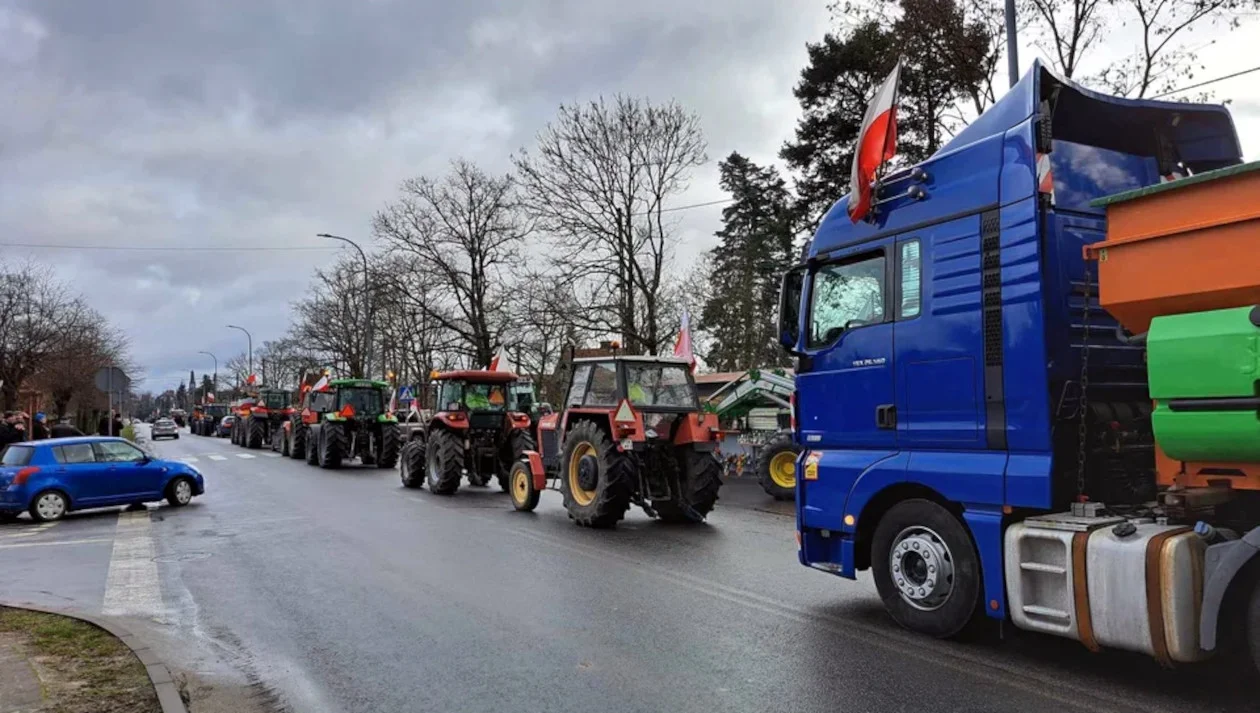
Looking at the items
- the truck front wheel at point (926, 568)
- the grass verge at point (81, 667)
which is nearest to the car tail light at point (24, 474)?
the grass verge at point (81, 667)

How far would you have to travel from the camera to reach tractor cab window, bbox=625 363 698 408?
1260 cm

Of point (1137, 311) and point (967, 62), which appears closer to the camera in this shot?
point (1137, 311)

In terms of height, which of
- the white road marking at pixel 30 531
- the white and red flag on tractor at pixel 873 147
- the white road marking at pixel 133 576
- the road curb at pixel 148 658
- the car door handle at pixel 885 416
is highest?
the white and red flag on tractor at pixel 873 147

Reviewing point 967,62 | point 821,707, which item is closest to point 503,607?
point 821,707

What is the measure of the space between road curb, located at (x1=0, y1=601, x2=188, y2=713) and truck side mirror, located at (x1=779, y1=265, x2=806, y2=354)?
502 centimetres

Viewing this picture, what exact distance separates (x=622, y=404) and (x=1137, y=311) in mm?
7794

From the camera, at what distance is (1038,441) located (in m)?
5.41

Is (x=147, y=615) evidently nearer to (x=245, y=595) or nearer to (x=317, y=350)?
(x=245, y=595)

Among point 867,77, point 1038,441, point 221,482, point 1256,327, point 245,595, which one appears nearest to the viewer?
point 1256,327

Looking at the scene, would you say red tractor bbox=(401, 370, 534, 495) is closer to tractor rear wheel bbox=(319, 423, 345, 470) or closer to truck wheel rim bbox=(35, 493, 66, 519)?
truck wheel rim bbox=(35, 493, 66, 519)

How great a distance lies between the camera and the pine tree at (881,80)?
2086 cm

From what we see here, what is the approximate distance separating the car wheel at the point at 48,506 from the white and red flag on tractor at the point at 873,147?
45.8 feet

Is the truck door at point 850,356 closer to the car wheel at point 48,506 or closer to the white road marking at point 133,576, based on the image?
the white road marking at point 133,576

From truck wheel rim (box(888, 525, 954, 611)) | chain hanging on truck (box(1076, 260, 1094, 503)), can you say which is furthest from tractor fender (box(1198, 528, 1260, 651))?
truck wheel rim (box(888, 525, 954, 611))
